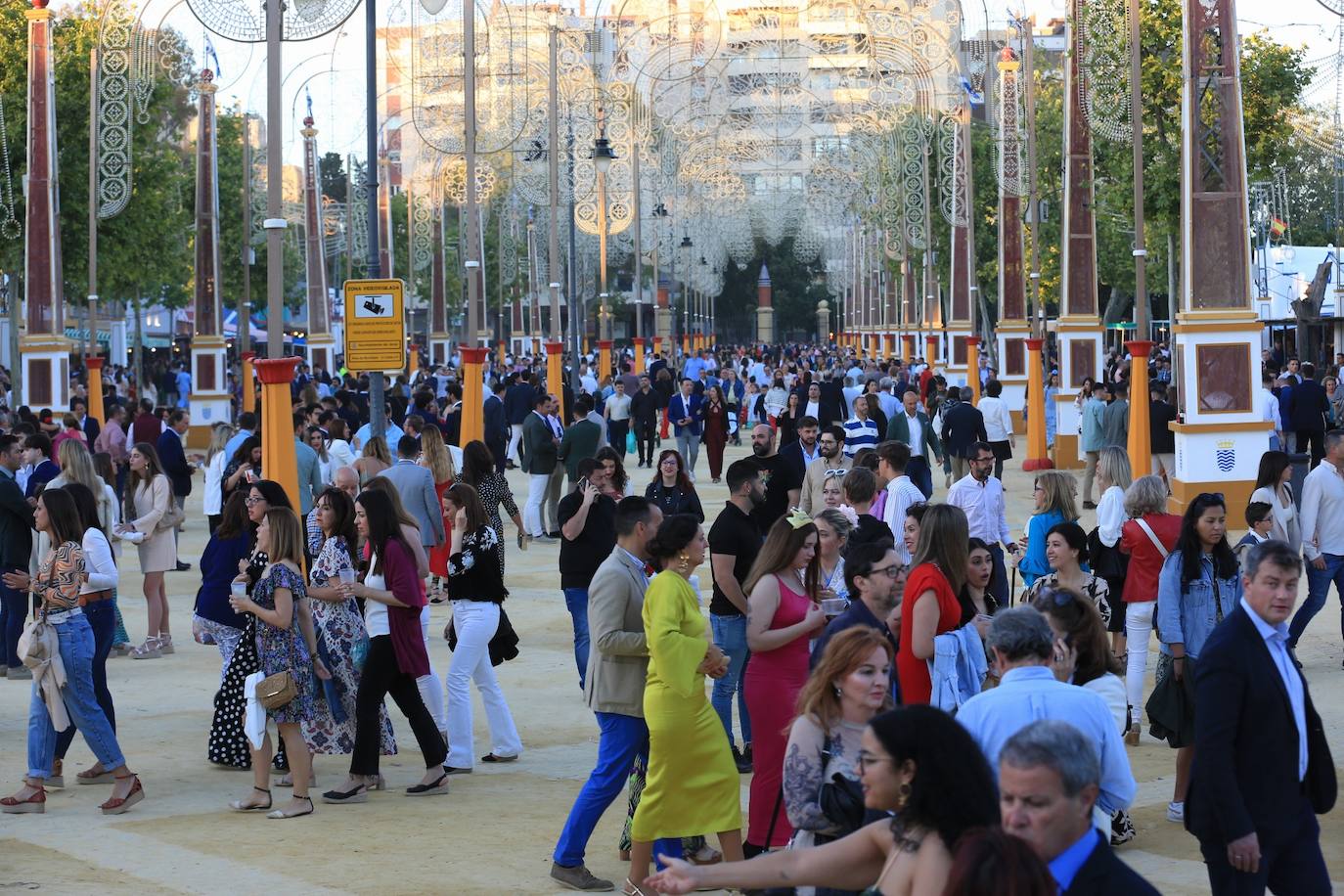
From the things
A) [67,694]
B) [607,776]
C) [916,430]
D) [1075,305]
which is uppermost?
[1075,305]

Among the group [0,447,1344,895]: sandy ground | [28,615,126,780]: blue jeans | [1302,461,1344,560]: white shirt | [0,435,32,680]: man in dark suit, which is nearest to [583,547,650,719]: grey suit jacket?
[0,447,1344,895]: sandy ground

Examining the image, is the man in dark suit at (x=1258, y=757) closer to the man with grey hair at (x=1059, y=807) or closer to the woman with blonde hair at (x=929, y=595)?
the man with grey hair at (x=1059, y=807)

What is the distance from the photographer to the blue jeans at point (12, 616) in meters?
13.8

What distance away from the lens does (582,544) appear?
38.7 feet

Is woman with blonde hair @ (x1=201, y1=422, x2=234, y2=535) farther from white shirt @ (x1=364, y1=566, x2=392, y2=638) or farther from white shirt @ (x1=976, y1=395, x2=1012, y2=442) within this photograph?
white shirt @ (x1=976, y1=395, x2=1012, y2=442)

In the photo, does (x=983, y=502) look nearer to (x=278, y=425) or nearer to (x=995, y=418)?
(x=278, y=425)

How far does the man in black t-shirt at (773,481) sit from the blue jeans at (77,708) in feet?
18.8

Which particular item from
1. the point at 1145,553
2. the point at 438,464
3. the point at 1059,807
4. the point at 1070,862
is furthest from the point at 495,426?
the point at 1059,807

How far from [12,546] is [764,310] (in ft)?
394

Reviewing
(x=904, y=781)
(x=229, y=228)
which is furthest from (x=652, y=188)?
(x=904, y=781)

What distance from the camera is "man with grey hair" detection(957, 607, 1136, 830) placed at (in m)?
5.70

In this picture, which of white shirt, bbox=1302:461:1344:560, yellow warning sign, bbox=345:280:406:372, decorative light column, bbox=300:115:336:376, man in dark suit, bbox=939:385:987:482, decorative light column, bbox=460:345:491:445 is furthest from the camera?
decorative light column, bbox=300:115:336:376

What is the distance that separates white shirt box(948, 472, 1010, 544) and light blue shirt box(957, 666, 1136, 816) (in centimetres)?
712

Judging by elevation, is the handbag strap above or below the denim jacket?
above
